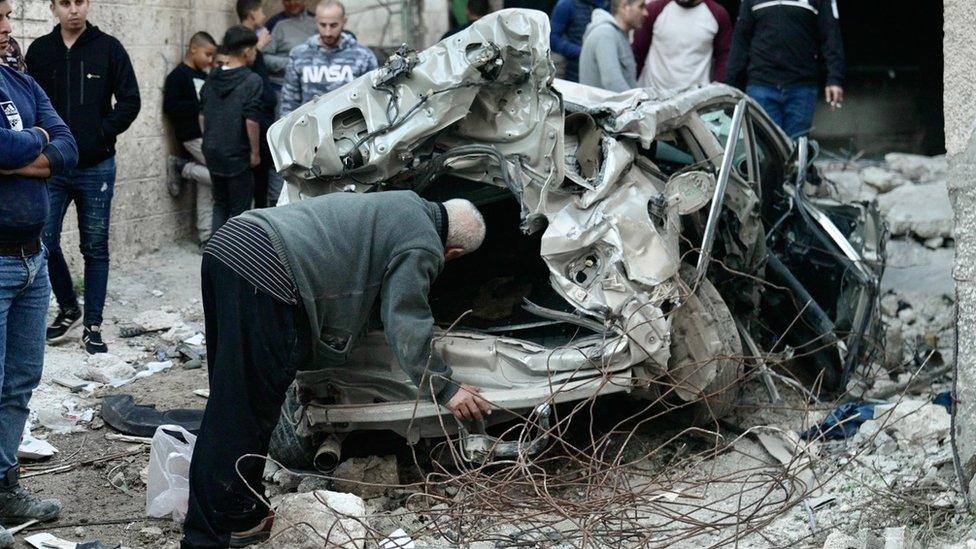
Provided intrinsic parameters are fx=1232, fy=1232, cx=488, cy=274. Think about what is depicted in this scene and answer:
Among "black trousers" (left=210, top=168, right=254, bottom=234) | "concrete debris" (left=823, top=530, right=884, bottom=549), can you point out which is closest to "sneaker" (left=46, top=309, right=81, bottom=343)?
"black trousers" (left=210, top=168, right=254, bottom=234)

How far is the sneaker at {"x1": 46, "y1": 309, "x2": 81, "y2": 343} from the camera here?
25.2ft

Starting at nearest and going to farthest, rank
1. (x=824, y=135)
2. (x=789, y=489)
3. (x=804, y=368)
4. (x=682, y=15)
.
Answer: (x=789, y=489)
(x=804, y=368)
(x=682, y=15)
(x=824, y=135)

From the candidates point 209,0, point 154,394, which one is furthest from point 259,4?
point 154,394

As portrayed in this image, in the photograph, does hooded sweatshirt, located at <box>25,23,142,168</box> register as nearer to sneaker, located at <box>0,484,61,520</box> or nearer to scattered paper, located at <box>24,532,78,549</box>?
sneaker, located at <box>0,484,61,520</box>

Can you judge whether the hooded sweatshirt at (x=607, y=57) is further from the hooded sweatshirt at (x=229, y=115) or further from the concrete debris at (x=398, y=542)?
the concrete debris at (x=398, y=542)

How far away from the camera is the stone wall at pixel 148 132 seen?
957 cm

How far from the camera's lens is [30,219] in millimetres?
4914

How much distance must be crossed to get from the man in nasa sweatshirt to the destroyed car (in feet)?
Answer: 9.19

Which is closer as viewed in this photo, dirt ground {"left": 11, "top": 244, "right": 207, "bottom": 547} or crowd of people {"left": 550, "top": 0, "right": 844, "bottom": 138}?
dirt ground {"left": 11, "top": 244, "right": 207, "bottom": 547}

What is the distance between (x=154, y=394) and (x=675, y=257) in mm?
3196

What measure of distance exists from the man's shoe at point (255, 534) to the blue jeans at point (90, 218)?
117 inches

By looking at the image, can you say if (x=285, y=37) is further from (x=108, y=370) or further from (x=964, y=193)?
(x=964, y=193)

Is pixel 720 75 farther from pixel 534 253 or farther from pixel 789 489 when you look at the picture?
pixel 789 489

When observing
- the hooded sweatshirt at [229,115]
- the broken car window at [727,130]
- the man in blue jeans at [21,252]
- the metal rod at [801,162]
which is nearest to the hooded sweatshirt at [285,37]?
the hooded sweatshirt at [229,115]
